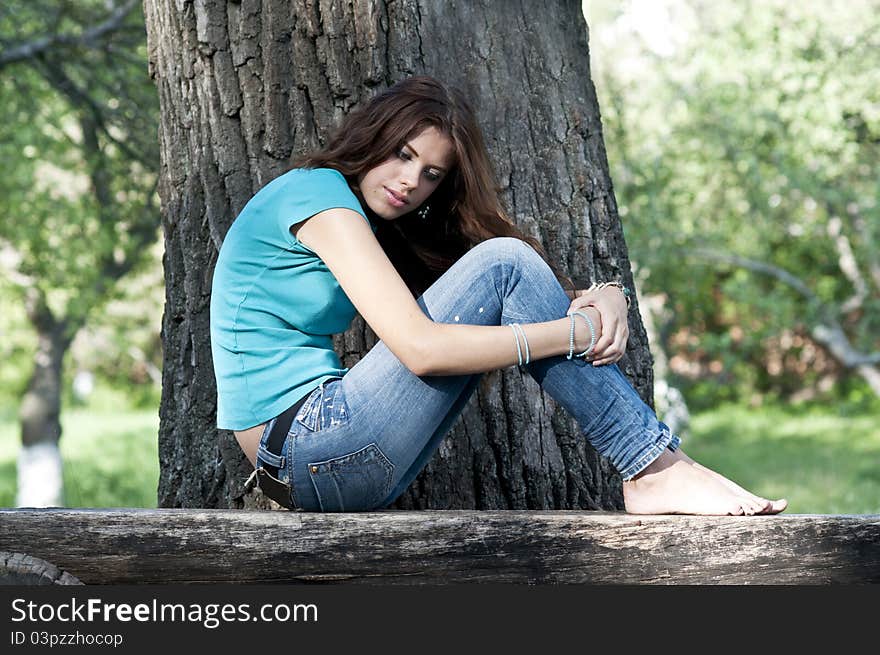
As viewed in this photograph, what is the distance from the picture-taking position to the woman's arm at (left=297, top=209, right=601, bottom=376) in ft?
8.71

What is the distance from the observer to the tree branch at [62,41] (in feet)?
27.1

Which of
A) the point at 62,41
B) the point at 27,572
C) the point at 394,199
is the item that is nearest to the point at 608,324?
the point at 394,199

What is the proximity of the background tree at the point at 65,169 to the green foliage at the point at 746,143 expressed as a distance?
179 inches

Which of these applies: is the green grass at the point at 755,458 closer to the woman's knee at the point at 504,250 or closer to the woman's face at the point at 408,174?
the woman's face at the point at 408,174

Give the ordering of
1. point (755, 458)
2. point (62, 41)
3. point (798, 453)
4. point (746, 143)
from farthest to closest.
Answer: point (798, 453) → point (755, 458) → point (746, 143) → point (62, 41)

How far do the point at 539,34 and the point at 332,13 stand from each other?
69 centimetres

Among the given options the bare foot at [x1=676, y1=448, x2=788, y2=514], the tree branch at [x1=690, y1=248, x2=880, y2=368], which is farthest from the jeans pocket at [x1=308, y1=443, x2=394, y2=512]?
the tree branch at [x1=690, y1=248, x2=880, y2=368]

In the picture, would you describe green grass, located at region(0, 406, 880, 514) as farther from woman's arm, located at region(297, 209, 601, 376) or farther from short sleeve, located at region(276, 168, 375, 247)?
woman's arm, located at region(297, 209, 601, 376)

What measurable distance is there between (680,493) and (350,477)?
81cm

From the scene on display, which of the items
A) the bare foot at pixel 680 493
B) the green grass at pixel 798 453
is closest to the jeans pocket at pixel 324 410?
the bare foot at pixel 680 493

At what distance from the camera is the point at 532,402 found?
3539 millimetres

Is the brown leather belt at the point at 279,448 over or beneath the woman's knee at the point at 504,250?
beneath

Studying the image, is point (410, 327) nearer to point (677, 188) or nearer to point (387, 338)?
point (387, 338)

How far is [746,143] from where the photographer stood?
11977 mm
